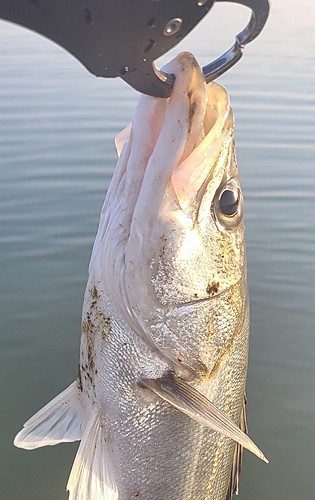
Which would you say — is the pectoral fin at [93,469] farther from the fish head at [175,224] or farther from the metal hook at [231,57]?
the metal hook at [231,57]

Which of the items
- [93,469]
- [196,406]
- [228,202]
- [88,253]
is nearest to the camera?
[196,406]

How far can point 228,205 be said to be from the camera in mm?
1805

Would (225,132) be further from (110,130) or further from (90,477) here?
(110,130)

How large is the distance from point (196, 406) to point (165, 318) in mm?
293

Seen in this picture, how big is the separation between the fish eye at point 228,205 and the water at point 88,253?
1865 mm

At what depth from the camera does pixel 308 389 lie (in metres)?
3.54

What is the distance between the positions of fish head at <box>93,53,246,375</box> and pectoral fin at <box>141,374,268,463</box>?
0.26 ft

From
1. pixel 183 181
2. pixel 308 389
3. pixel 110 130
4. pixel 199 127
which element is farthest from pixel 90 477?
pixel 110 130

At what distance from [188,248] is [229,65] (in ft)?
1.91

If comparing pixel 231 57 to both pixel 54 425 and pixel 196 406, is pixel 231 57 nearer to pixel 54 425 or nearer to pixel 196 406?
pixel 196 406

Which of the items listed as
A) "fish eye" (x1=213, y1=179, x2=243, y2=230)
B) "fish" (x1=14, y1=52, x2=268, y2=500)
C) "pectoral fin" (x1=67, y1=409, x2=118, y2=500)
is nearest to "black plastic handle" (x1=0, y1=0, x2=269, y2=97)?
"fish" (x1=14, y1=52, x2=268, y2=500)

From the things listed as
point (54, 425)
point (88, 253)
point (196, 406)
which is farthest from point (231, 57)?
point (88, 253)

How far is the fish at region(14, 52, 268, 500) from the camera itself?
166 cm

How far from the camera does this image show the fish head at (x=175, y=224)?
1644 mm
